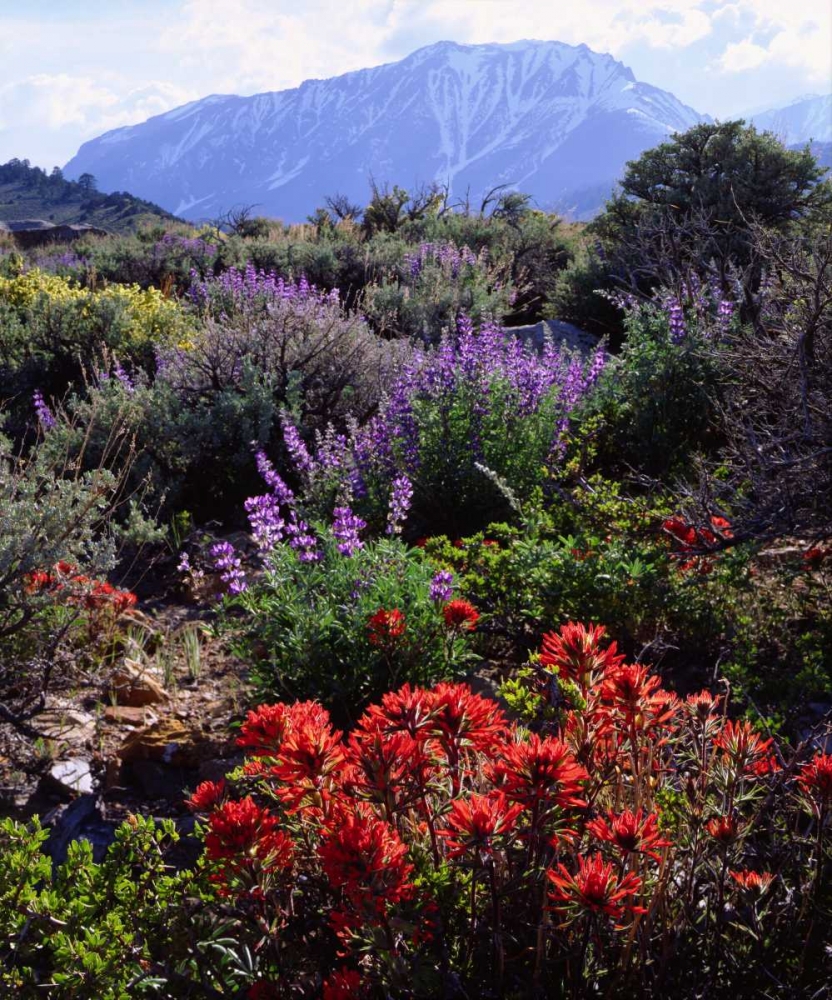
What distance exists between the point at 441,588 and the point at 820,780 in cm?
166

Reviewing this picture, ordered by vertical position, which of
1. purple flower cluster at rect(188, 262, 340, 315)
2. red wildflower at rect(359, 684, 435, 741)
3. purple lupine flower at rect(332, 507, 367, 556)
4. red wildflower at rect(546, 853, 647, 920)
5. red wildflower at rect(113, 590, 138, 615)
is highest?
purple flower cluster at rect(188, 262, 340, 315)

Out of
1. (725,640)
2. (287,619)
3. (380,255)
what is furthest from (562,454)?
(380,255)

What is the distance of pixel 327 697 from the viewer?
2797 mm

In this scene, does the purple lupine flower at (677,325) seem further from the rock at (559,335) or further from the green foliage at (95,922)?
the green foliage at (95,922)

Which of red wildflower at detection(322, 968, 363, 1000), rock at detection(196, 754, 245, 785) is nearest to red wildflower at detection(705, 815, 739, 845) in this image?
red wildflower at detection(322, 968, 363, 1000)

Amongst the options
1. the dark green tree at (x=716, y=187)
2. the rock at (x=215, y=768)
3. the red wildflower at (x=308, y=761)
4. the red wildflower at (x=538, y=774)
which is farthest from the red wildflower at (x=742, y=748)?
the dark green tree at (x=716, y=187)

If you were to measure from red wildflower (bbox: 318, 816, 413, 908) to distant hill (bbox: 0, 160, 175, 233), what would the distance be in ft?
134

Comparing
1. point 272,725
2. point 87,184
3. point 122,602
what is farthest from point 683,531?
point 87,184

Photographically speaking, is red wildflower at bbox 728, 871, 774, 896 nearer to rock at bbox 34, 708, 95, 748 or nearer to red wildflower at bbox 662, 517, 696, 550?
red wildflower at bbox 662, 517, 696, 550

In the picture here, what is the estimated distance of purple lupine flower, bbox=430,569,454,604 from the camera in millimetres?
2863

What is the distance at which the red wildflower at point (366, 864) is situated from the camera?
1.18 meters

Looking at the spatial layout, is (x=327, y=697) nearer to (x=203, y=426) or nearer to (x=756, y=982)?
(x=756, y=982)

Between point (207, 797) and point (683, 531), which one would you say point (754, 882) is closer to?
point (207, 797)

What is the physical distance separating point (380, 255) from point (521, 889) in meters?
10.8
